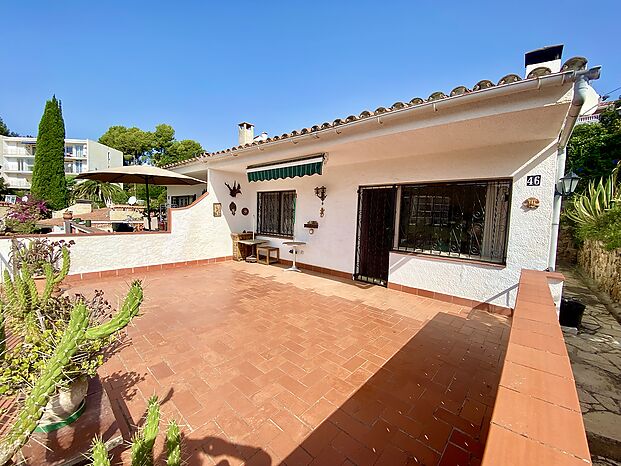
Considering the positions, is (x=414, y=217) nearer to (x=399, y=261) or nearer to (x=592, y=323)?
(x=399, y=261)

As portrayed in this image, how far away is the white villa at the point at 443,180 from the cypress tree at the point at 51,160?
28680mm

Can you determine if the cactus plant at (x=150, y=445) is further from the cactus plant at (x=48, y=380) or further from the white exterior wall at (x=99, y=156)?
the white exterior wall at (x=99, y=156)

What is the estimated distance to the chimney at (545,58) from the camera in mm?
4945

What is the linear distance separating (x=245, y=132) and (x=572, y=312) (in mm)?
13282

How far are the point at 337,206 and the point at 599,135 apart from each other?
18840mm

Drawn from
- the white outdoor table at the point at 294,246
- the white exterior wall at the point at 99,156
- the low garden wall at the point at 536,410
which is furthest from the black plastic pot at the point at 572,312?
the white exterior wall at the point at 99,156

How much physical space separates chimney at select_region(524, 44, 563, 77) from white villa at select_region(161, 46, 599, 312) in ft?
0.09

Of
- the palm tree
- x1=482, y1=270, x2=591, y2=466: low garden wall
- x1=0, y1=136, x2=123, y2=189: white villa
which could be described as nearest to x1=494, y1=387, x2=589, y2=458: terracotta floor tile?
x1=482, y1=270, x2=591, y2=466: low garden wall

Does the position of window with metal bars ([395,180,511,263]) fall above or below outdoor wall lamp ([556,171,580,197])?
below

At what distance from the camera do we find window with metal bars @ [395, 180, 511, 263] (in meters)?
6.70

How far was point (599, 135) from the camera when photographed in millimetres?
15891

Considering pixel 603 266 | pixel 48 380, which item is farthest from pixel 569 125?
pixel 48 380

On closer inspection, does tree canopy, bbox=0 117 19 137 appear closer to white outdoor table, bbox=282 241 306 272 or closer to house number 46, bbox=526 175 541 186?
white outdoor table, bbox=282 241 306 272

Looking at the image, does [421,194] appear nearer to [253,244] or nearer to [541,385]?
[541,385]
